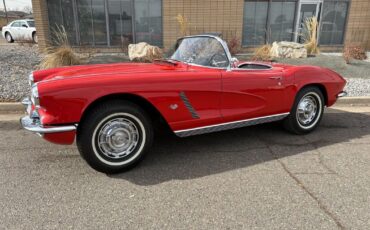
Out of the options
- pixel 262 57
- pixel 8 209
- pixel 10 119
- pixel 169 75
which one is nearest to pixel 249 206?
pixel 169 75

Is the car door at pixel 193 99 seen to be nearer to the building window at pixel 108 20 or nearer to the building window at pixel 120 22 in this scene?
the building window at pixel 108 20

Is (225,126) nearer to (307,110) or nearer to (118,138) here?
(118,138)

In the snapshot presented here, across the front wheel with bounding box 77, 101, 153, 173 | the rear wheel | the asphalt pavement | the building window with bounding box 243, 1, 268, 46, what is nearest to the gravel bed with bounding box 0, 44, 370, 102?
the asphalt pavement

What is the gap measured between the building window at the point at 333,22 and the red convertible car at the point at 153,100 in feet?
34.5

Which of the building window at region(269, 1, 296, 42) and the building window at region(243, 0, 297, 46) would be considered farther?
the building window at region(269, 1, 296, 42)

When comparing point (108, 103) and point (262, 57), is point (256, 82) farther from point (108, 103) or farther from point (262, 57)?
point (262, 57)

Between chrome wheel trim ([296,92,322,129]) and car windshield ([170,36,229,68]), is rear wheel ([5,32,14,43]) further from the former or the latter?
chrome wheel trim ([296,92,322,129])

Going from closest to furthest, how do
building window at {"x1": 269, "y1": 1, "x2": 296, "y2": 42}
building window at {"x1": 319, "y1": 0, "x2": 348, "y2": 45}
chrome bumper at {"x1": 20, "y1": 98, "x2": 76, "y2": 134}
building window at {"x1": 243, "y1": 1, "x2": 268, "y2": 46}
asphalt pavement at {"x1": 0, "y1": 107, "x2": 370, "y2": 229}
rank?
asphalt pavement at {"x1": 0, "y1": 107, "x2": 370, "y2": 229} → chrome bumper at {"x1": 20, "y1": 98, "x2": 76, "y2": 134} → building window at {"x1": 243, "y1": 1, "x2": 268, "y2": 46} → building window at {"x1": 269, "y1": 1, "x2": 296, "y2": 42} → building window at {"x1": 319, "y1": 0, "x2": 348, "y2": 45}

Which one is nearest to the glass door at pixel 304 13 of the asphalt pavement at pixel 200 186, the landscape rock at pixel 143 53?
the landscape rock at pixel 143 53

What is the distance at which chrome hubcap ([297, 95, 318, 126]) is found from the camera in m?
4.17

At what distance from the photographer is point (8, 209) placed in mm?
2477

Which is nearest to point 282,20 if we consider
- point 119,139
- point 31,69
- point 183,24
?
point 183,24

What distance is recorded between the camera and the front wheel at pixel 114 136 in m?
2.90

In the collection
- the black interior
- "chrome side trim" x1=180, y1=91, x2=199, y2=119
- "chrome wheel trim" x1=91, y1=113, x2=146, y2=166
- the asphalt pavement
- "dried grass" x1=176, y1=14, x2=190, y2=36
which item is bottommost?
the asphalt pavement
